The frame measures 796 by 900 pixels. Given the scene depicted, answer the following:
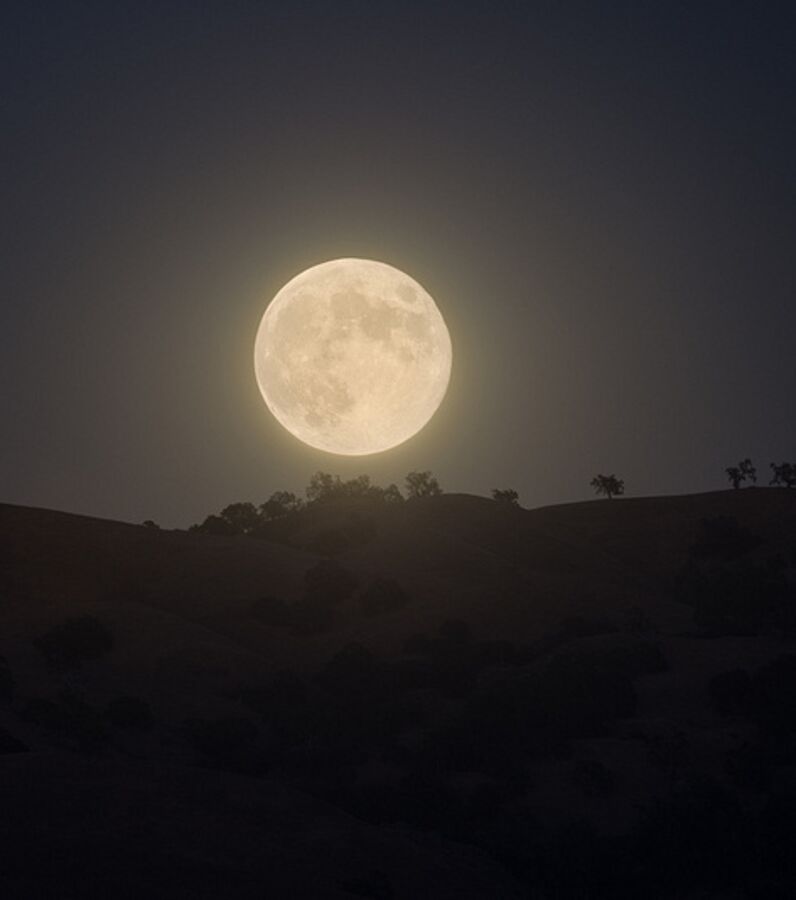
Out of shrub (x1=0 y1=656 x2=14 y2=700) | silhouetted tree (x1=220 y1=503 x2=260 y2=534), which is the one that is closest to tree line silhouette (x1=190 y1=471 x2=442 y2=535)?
silhouetted tree (x1=220 y1=503 x2=260 y2=534)

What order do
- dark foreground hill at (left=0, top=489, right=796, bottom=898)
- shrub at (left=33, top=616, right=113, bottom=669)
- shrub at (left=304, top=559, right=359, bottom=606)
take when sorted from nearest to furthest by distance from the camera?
dark foreground hill at (left=0, top=489, right=796, bottom=898), shrub at (left=33, top=616, right=113, bottom=669), shrub at (left=304, top=559, right=359, bottom=606)

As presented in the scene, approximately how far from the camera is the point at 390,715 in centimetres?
4978

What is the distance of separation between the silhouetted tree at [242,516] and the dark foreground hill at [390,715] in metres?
25.8

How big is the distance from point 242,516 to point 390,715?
7055cm

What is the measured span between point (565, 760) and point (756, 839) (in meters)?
8.33

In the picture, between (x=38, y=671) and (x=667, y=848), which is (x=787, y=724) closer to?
(x=667, y=848)

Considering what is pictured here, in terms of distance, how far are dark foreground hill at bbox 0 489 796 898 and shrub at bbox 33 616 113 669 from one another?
0.13 m

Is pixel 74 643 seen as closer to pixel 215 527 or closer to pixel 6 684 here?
pixel 6 684

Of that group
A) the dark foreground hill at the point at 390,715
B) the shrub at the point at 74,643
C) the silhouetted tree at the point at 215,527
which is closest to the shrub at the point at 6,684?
the dark foreground hill at the point at 390,715

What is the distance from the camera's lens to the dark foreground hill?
97.1ft

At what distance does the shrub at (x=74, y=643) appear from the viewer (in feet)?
182

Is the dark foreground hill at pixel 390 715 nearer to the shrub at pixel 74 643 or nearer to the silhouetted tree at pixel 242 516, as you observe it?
the shrub at pixel 74 643

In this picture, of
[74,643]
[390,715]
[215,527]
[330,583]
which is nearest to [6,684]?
[74,643]

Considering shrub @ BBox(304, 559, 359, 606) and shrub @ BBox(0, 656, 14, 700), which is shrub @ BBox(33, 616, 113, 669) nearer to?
shrub @ BBox(0, 656, 14, 700)
